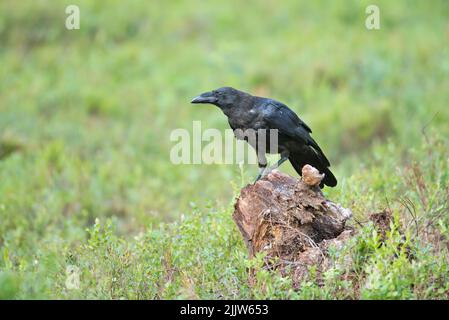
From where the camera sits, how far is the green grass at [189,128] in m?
4.59

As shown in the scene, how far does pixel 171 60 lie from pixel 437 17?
5581 mm

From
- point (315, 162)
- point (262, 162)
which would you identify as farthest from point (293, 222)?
point (315, 162)

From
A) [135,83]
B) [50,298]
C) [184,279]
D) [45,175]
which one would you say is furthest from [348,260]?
[135,83]

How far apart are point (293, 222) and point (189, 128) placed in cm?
614

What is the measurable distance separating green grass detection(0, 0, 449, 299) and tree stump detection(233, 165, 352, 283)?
0.22m

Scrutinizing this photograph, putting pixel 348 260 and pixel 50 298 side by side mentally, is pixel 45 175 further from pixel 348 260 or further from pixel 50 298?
pixel 348 260

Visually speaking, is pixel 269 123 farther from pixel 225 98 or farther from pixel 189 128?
pixel 189 128

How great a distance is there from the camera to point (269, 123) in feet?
19.0

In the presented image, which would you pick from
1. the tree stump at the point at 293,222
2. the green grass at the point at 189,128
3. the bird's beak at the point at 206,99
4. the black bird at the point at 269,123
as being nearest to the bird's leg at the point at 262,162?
the black bird at the point at 269,123

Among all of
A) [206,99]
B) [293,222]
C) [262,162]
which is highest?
[206,99]

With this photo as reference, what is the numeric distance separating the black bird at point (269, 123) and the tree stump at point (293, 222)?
900 mm

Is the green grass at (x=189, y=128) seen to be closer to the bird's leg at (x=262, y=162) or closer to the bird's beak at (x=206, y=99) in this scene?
the bird's leg at (x=262, y=162)

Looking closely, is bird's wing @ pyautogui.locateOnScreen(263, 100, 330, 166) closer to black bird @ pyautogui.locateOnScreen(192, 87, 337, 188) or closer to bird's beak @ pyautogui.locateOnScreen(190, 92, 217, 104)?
black bird @ pyautogui.locateOnScreen(192, 87, 337, 188)
